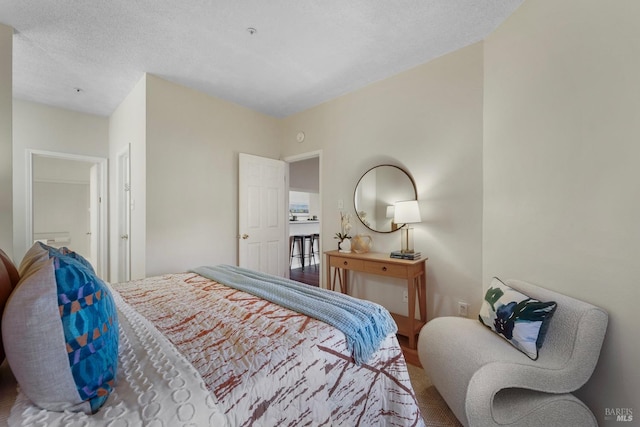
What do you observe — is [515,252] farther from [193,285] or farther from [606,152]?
[193,285]

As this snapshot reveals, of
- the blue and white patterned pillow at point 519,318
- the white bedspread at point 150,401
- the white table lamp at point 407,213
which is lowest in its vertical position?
the blue and white patterned pillow at point 519,318

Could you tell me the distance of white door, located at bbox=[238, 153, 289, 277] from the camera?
352 centimetres

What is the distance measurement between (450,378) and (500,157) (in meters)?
1.68

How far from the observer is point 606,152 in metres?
1.34

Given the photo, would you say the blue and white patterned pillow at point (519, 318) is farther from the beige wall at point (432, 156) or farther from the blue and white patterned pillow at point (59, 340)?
the blue and white patterned pillow at point (59, 340)

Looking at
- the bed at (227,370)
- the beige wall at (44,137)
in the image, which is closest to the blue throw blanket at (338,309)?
the bed at (227,370)

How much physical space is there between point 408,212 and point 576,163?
4.07ft

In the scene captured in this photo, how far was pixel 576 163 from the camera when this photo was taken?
1501 mm

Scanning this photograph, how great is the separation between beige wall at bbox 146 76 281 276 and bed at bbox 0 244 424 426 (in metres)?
1.38

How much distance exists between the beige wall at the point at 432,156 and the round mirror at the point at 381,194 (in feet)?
0.28

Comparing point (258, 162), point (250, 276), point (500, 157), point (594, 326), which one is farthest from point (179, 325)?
point (258, 162)

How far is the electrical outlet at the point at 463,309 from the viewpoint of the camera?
2.35m

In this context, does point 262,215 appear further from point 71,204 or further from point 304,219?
point 71,204

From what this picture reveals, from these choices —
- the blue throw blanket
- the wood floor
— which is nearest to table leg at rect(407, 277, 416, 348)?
the blue throw blanket
